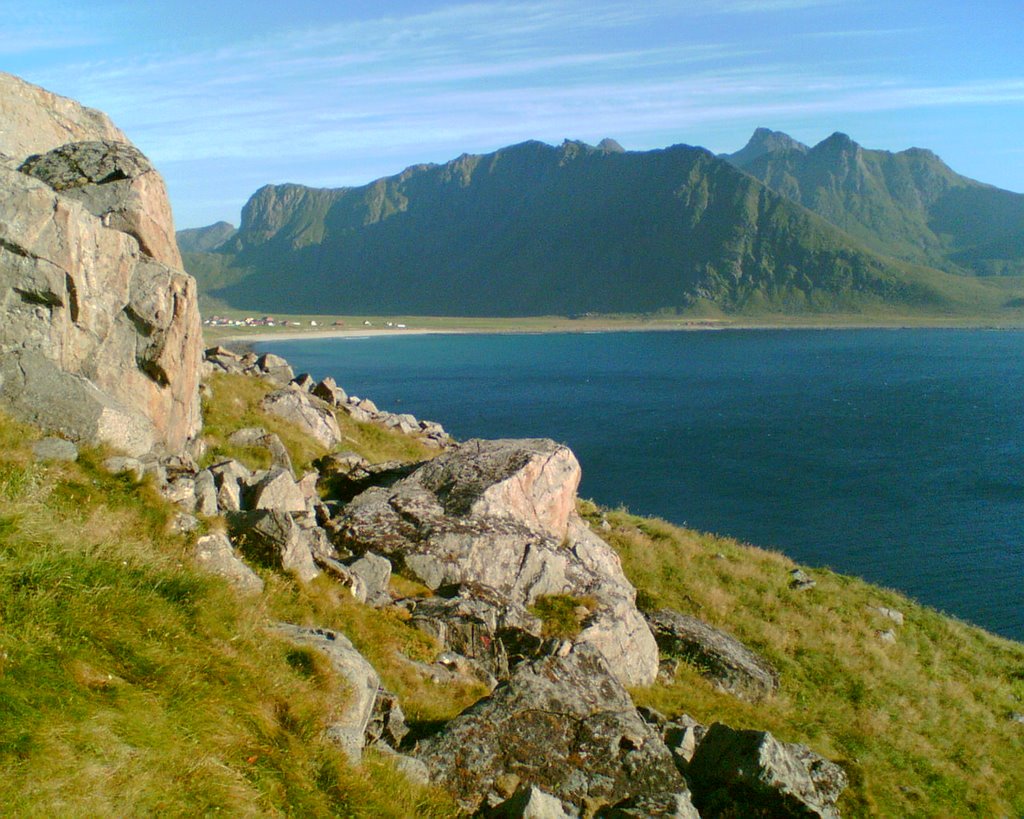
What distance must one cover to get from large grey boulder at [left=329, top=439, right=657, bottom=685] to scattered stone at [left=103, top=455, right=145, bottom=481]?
491 centimetres

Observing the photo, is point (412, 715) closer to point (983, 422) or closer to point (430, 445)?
point (430, 445)

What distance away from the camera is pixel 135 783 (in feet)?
18.1

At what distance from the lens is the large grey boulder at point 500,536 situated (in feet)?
52.9

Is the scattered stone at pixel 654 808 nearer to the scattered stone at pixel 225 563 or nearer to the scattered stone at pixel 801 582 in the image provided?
the scattered stone at pixel 225 563

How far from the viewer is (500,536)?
17141 mm

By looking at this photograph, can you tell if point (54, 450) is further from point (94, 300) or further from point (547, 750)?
point (547, 750)

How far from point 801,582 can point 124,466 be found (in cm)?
2323

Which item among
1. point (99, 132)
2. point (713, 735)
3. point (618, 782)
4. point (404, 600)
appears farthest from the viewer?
point (99, 132)

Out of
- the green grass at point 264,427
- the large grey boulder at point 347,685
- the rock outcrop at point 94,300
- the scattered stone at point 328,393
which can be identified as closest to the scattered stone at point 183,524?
the large grey boulder at point 347,685

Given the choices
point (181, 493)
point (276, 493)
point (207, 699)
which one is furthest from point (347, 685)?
point (276, 493)

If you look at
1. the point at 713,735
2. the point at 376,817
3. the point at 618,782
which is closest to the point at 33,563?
the point at 376,817

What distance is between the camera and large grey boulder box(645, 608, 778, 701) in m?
18.2

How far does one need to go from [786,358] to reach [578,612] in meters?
159

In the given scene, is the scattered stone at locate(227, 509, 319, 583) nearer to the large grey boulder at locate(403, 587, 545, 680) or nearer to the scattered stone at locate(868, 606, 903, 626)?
the large grey boulder at locate(403, 587, 545, 680)
